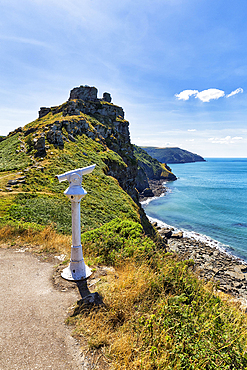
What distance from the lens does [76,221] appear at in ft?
18.4

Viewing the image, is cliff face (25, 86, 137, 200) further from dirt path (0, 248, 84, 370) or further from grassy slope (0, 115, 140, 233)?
dirt path (0, 248, 84, 370)

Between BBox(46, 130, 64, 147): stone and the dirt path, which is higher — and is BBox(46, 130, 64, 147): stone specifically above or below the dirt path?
above

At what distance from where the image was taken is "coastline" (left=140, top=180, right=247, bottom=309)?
883 inches

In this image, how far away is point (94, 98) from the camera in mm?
68500

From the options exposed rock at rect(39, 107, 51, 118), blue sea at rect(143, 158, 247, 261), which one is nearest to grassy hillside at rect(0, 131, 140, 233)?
blue sea at rect(143, 158, 247, 261)

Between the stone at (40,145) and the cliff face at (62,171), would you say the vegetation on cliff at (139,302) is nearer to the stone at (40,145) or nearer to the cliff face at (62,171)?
the cliff face at (62,171)

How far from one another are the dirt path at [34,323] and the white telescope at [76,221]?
0.64m

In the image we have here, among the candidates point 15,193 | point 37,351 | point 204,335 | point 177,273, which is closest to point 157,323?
point 204,335

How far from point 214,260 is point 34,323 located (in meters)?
30.5

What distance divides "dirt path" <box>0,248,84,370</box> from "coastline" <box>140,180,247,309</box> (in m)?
13.7

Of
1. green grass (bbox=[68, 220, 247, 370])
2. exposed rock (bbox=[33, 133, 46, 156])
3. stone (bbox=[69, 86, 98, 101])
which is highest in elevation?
stone (bbox=[69, 86, 98, 101])

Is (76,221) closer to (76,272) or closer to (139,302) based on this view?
(76,272)

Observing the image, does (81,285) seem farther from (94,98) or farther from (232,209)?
(94,98)

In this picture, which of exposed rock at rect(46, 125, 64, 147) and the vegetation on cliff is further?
exposed rock at rect(46, 125, 64, 147)
